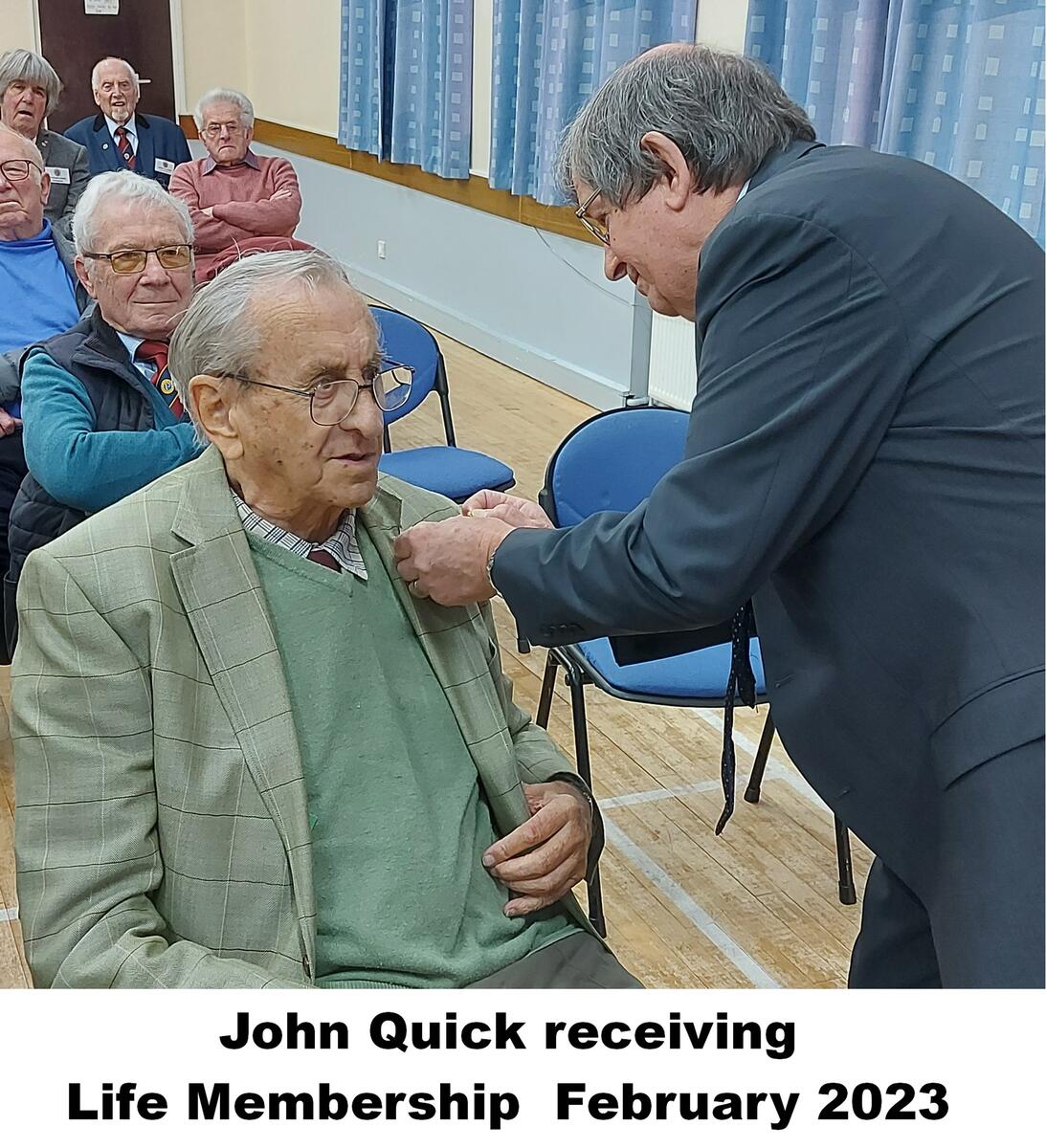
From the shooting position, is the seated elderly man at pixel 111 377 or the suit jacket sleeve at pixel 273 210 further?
the suit jacket sleeve at pixel 273 210

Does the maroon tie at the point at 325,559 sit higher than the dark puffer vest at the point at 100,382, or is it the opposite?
the maroon tie at the point at 325,559

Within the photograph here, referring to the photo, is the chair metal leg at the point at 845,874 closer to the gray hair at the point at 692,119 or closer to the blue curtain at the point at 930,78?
the gray hair at the point at 692,119

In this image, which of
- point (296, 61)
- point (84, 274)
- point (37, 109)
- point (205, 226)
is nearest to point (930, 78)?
point (84, 274)

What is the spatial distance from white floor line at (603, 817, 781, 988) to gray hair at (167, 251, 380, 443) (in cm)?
139

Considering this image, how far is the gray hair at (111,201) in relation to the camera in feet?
8.35

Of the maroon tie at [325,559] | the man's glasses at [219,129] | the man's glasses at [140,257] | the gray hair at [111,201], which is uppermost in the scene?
the gray hair at [111,201]

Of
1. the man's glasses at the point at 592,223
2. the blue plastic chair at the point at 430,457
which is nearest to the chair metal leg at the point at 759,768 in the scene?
the blue plastic chair at the point at 430,457

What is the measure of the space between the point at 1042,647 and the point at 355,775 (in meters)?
0.76

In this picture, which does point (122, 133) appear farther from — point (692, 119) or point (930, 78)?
point (692, 119)

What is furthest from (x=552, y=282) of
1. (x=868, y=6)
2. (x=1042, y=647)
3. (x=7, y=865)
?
(x=1042, y=647)

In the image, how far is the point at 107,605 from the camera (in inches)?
56.9

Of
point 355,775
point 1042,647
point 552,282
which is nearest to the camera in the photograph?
point 1042,647

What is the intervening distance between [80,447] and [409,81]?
5785 millimetres

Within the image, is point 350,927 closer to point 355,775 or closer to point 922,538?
point 355,775
